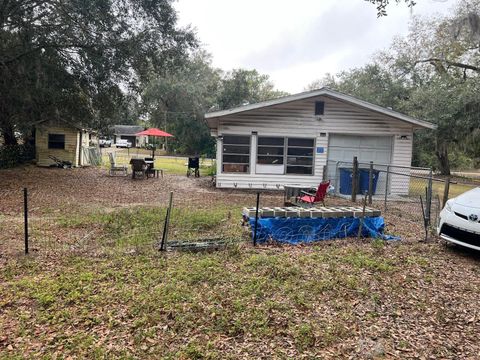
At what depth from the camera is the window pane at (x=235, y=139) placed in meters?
12.8

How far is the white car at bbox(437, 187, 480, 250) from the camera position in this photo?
4.78 m

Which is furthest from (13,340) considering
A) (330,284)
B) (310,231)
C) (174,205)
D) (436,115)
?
(436,115)

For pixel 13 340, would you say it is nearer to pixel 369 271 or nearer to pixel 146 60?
pixel 369 271

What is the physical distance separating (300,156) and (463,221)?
8.24 m

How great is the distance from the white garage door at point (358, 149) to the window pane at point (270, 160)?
1842 mm

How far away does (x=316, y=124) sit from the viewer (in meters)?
12.8

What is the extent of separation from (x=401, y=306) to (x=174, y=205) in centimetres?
651

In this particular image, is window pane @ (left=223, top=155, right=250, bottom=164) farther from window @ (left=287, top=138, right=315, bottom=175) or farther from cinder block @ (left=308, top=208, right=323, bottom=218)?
cinder block @ (left=308, top=208, right=323, bottom=218)

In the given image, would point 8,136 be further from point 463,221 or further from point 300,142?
point 463,221

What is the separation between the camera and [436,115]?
18797 millimetres

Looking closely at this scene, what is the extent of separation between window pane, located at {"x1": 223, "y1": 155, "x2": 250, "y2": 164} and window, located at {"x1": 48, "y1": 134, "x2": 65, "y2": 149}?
1183cm

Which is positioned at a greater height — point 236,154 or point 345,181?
point 236,154

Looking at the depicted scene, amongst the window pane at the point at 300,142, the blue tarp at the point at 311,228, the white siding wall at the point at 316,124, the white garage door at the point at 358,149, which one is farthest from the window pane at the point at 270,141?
the blue tarp at the point at 311,228

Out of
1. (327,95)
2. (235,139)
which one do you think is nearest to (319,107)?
(327,95)
